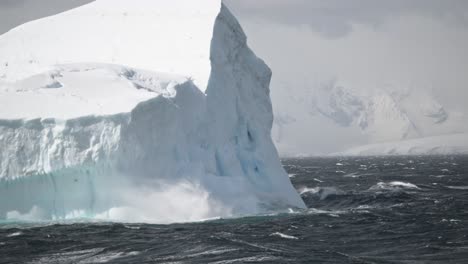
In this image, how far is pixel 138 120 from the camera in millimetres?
31188

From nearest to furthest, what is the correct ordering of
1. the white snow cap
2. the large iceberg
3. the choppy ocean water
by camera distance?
the choppy ocean water
the large iceberg
the white snow cap

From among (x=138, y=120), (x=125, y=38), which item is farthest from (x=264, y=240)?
(x=125, y=38)

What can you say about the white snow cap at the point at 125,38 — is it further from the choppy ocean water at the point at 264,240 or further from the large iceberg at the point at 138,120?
the choppy ocean water at the point at 264,240

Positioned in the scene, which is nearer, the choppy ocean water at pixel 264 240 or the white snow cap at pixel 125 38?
the choppy ocean water at pixel 264 240

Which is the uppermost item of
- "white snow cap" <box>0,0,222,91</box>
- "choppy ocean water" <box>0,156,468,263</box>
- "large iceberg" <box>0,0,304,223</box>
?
"white snow cap" <box>0,0,222,91</box>

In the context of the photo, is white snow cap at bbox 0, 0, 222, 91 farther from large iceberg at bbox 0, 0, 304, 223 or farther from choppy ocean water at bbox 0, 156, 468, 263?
choppy ocean water at bbox 0, 156, 468, 263

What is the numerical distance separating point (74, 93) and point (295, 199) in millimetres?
13323

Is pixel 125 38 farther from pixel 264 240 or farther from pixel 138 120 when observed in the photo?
pixel 264 240

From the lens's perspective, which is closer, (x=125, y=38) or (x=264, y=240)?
(x=264, y=240)

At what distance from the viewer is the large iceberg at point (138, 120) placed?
30047 millimetres

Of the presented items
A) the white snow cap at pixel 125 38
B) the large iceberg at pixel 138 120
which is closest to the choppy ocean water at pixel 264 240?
the large iceberg at pixel 138 120

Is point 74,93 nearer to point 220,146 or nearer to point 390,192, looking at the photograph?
point 220,146

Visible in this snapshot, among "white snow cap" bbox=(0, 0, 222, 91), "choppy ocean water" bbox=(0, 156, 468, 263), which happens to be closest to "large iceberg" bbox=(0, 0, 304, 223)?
"white snow cap" bbox=(0, 0, 222, 91)

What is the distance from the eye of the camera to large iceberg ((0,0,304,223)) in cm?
3005
